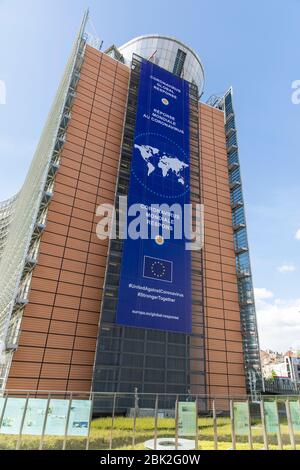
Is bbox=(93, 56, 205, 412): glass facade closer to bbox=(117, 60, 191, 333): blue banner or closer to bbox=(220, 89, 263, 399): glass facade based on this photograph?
bbox=(117, 60, 191, 333): blue banner

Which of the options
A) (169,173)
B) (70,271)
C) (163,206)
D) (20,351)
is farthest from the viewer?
(169,173)

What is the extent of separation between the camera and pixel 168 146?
38844mm

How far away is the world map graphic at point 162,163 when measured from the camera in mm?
36162

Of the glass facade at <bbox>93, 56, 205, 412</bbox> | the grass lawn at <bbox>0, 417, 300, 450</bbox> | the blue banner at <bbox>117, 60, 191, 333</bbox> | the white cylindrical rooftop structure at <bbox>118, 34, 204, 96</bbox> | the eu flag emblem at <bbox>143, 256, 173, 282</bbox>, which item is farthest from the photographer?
the white cylindrical rooftop structure at <bbox>118, 34, 204, 96</bbox>

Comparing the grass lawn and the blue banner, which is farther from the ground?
the blue banner

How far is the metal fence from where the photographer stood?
12234 mm

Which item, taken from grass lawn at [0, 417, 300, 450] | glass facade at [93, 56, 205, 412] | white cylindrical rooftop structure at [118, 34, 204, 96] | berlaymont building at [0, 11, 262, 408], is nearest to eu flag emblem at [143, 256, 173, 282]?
berlaymont building at [0, 11, 262, 408]

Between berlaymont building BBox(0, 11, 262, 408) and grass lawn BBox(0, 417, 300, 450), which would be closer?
grass lawn BBox(0, 417, 300, 450)

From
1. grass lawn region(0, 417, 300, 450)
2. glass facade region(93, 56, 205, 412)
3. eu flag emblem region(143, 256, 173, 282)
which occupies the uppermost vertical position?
eu flag emblem region(143, 256, 173, 282)

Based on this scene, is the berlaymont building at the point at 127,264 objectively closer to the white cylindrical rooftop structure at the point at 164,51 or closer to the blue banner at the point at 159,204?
the blue banner at the point at 159,204

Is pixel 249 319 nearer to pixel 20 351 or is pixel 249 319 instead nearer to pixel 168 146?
pixel 168 146

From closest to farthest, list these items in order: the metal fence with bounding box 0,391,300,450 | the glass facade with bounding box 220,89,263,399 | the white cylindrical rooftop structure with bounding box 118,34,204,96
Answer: the metal fence with bounding box 0,391,300,450 < the glass facade with bounding box 220,89,263,399 < the white cylindrical rooftop structure with bounding box 118,34,204,96

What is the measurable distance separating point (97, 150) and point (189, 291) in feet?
63.7
